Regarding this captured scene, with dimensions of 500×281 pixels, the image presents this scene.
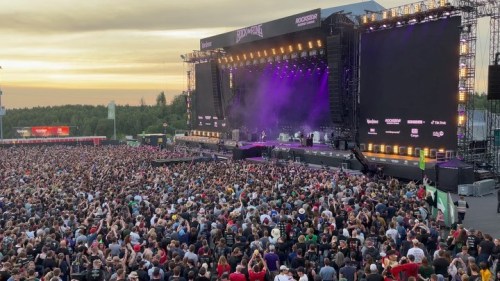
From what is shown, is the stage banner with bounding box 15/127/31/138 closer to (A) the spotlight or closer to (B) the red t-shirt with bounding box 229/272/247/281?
(A) the spotlight

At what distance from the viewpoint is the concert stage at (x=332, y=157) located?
25344 millimetres

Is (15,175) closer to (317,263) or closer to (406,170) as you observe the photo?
(317,263)

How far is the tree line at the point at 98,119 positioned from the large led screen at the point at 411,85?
6130 centimetres

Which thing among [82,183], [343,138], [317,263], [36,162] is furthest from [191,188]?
[343,138]

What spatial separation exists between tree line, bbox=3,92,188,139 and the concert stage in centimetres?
5348

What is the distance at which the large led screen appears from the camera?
25.1m

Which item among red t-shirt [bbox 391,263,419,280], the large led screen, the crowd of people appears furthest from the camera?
the large led screen

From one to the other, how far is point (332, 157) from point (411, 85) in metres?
6.84

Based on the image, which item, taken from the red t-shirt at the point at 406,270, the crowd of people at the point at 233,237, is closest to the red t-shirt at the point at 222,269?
the crowd of people at the point at 233,237

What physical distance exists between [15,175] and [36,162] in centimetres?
Result: 562

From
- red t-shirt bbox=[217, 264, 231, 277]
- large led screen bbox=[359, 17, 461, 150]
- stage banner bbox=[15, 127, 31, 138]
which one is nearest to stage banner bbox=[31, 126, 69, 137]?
stage banner bbox=[15, 127, 31, 138]

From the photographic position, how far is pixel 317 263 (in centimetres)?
937

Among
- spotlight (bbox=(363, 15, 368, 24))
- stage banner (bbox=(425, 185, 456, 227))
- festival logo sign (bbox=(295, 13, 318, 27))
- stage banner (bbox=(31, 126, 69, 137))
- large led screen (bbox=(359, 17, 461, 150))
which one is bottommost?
stage banner (bbox=(425, 185, 456, 227))

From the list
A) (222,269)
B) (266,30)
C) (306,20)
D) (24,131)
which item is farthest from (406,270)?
(24,131)
